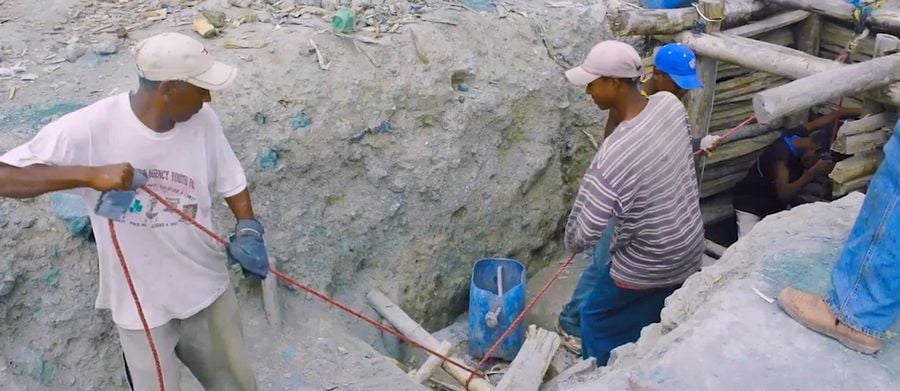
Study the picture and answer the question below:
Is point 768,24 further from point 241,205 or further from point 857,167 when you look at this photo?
point 241,205

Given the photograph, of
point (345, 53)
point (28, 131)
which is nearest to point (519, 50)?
point (345, 53)

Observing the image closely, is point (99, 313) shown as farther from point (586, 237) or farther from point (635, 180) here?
point (635, 180)

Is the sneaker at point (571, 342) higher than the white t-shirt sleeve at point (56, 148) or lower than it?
lower

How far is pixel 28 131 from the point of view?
4.68m

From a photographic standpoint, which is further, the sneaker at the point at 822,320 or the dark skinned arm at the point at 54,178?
the sneaker at the point at 822,320

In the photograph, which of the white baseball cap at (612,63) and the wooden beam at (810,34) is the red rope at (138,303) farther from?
the wooden beam at (810,34)

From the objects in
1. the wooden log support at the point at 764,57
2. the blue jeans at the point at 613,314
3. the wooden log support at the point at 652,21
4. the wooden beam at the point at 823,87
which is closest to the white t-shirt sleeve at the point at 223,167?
the blue jeans at the point at 613,314

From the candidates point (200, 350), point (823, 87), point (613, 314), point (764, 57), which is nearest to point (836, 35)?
point (764, 57)

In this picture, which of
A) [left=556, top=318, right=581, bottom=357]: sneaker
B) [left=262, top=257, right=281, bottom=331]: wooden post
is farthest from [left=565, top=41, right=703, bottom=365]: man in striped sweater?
[left=262, top=257, right=281, bottom=331]: wooden post

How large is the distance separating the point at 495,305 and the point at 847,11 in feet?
11.8

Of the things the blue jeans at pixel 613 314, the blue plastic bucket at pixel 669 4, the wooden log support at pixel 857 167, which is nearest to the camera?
the blue jeans at pixel 613 314

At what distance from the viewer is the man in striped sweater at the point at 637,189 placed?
4.11 metres

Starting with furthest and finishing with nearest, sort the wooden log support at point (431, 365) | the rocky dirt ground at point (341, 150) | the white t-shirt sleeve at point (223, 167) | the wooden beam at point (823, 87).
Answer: the wooden log support at point (431, 365) → the rocky dirt ground at point (341, 150) → the wooden beam at point (823, 87) → the white t-shirt sleeve at point (223, 167)

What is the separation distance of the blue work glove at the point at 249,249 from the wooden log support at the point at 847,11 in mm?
4998
